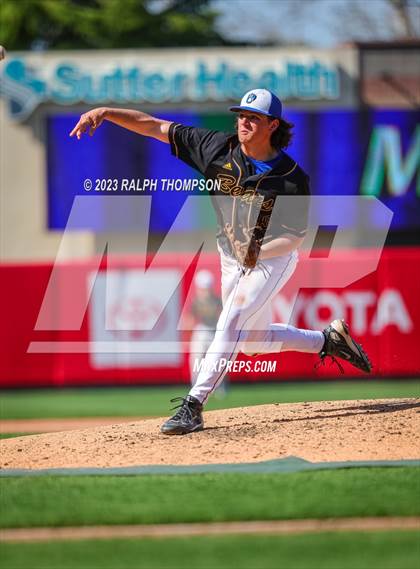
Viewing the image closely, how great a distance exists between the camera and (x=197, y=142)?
7.44 metres

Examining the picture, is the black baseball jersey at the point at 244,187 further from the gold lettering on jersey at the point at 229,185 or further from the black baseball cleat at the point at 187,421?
the black baseball cleat at the point at 187,421

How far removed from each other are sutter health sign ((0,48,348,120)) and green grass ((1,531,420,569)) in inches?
720

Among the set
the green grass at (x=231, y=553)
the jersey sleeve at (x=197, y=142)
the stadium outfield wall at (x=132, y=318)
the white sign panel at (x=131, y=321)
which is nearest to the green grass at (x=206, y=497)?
the green grass at (x=231, y=553)

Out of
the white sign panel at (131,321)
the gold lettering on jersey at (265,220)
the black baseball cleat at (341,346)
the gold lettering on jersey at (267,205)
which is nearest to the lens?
the gold lettering on jersey at (267,205)

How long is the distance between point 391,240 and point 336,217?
123cm

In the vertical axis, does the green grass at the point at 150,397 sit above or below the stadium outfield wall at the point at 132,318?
below

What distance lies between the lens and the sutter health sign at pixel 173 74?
74.1 ft

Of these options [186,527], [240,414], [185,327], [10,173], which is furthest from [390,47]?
[186,527]

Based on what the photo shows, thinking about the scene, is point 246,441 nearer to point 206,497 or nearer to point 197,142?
point 206,497

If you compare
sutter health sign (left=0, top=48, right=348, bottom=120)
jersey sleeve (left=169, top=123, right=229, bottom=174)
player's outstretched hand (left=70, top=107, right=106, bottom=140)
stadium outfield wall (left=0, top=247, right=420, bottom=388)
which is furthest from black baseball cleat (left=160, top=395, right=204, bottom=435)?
sutter health sign (left=0, top=48, right=348, bottom=120)

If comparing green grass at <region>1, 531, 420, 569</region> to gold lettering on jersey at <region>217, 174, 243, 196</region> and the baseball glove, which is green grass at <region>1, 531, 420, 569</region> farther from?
gold lettering on jersey at <region>217, 174, 243, 196</region>

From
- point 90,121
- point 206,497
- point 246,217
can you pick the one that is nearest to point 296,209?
point 246,217

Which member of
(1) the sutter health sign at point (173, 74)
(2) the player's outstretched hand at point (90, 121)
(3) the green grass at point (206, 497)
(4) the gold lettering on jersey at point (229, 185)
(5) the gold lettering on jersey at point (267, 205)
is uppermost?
(1) the sutter health sign at point (173, 74)

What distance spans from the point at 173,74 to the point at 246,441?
55.1 ft
